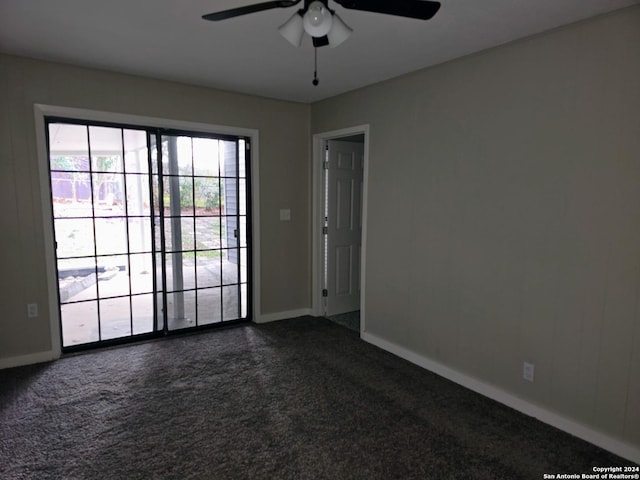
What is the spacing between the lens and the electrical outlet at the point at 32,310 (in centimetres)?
336

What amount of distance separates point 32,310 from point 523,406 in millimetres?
3988

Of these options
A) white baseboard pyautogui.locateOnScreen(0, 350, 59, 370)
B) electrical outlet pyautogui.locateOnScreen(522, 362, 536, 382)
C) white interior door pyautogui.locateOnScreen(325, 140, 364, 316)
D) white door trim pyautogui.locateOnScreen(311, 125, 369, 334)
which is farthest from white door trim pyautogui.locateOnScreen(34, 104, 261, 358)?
electrical outlet pyautogui.locateOnScreen(522, 362, 536, 382)

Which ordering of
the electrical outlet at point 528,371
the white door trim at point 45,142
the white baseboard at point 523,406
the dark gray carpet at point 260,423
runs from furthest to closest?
1. the white door trim at point 45,142
2. the electrical outlet at point 528,371
3. the white baseboard at point 523,406
4. the dark gray carpet at point 260,423

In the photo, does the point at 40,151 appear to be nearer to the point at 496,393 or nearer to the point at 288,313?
the point at 288,313

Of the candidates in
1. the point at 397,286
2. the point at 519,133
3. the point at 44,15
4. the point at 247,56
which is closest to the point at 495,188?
the point at 519,133

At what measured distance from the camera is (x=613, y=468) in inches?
85.3

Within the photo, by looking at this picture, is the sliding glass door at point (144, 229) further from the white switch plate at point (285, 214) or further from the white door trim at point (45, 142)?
the white switch plate at point (285, 214)

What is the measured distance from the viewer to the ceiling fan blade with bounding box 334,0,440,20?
1582 millimetres

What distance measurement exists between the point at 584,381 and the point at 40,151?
4.38m

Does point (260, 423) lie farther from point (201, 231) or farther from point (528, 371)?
point (201, 231)

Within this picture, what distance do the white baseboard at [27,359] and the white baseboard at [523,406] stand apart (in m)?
3.04

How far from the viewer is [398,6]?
161 centimetres

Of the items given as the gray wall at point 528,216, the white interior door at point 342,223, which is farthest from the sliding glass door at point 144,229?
the gray wall at point 528,216

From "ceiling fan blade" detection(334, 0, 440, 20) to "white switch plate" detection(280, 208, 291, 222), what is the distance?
3.11 metres
